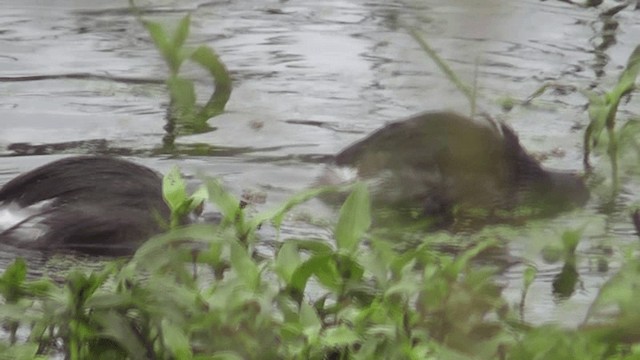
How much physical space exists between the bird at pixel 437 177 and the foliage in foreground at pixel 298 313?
3.01 ft

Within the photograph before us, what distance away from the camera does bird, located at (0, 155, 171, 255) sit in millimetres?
3547

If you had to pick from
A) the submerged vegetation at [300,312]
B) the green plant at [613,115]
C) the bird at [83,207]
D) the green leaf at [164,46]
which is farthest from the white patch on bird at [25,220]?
the green plant at [613,115]

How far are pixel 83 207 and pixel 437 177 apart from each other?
2.82 ft

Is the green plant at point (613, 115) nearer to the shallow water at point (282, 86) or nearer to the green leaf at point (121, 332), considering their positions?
the shallow water at point (282, 86)

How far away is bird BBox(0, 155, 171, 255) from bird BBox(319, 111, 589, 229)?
547 mm

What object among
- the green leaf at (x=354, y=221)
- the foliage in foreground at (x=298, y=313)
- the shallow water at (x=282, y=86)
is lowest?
the shallow water at (x=282, y=86)

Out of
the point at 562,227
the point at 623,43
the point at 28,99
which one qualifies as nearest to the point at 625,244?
the point at 562,227

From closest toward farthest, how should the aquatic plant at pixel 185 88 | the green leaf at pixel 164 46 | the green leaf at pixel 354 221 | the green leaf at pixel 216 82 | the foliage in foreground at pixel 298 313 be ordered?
the foliage in foreground at pixel 298 313
the green leaf at pixel 354 221
the green leaf at pixel 164 46
the aquatic plant at pixel 185 88
the green leaf at pixel 216 82

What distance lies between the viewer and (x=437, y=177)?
3.69m

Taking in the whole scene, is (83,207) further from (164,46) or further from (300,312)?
(300,312)

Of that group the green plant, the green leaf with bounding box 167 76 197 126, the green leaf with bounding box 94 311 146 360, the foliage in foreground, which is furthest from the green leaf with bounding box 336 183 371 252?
the green leaf with bounding box 167 76 197 126

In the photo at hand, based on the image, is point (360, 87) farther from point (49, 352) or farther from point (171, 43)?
point (49, 352)

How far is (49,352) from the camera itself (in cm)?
246

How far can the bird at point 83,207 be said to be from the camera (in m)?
3.55
